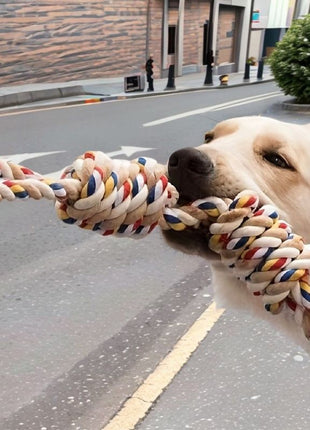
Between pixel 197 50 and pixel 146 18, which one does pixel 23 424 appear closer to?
pixel 146 18

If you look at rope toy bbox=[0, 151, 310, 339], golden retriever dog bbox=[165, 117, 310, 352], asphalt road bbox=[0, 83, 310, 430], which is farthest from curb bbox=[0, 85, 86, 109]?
rope toy bbox=[0, 151, 310, 339]

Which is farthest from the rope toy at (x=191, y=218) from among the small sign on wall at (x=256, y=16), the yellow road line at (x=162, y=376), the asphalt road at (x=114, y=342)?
the small sign on wall at (x=256, y=16)

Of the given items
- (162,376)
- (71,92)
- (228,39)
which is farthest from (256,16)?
(162,376)

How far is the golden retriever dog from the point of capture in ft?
5.31

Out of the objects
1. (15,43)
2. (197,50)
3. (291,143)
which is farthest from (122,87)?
(291,143)

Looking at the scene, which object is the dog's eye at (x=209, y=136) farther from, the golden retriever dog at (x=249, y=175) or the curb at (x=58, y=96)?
the curb at (x=58, y=96)

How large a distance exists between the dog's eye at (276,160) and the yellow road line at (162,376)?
1.73 meters

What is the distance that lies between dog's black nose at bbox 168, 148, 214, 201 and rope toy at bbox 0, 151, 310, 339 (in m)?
0.08

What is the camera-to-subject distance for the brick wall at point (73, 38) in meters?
19.9

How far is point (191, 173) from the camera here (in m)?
1.62

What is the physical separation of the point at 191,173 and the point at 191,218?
201 millimetres

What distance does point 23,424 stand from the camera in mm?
2889

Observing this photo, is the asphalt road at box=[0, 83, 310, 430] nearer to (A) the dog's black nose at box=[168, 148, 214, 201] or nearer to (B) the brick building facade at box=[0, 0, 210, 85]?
(A) the dog's black nose at box=[168, 148, 214, 201]

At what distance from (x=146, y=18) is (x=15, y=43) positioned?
29.9ft
